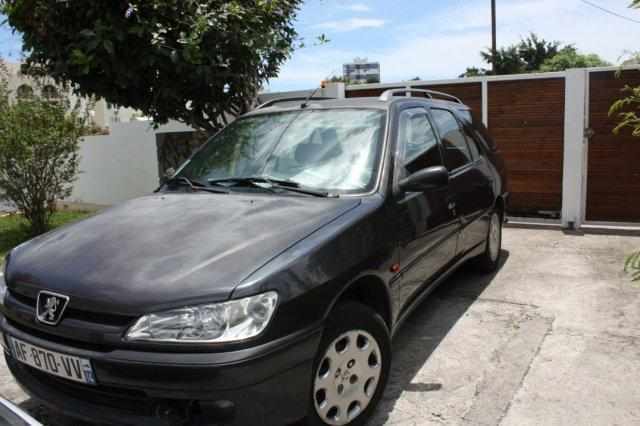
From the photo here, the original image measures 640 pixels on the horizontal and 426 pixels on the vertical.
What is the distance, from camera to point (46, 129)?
25.3ft

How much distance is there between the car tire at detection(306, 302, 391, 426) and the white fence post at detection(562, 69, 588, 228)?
5420 mm

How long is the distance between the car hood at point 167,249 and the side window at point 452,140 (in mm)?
1623

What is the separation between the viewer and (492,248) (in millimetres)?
5488

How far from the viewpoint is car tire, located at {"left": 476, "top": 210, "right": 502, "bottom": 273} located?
17.5 feet

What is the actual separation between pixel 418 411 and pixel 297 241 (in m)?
1.22

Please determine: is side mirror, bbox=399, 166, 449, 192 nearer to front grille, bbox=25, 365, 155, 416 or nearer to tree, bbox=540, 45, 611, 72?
front grille, bbox=25, 365, 155, 416

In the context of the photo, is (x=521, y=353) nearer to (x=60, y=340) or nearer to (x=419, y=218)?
(x=419, y=218)

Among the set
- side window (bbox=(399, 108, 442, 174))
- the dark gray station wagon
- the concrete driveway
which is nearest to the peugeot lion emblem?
the dark gray station wagon

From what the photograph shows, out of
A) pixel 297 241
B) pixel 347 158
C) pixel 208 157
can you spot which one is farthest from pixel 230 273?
pixel 208 157

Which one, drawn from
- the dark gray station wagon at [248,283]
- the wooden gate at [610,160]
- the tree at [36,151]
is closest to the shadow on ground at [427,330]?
the dark gray station wagon at [248,283]

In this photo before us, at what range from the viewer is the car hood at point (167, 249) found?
7.52 feet

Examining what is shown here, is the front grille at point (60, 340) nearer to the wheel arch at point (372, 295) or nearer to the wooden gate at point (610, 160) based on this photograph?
the wheel arch at point (372, 295)

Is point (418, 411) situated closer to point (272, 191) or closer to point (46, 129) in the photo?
point (272, 191)

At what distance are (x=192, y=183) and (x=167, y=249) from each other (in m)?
1.12
